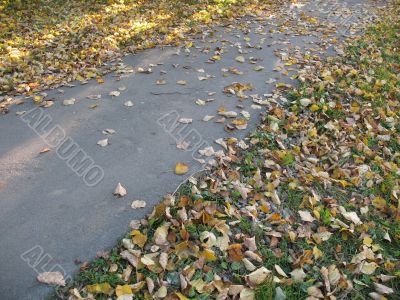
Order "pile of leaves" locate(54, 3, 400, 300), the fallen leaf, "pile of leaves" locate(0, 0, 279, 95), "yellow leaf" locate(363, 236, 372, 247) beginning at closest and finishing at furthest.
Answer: "pile of leaves" locate(54, 3, 400, 300)
"yellow leaf" locate(363, 236, 372, 247)
the fallen leaf
"pile of leaves" locate(0, 0, 279, 95)

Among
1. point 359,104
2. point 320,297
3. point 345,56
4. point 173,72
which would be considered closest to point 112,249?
point 320,297

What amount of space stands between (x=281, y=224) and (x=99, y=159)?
6.17ft

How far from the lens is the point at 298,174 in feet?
11.8

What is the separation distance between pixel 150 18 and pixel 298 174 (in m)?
5.52

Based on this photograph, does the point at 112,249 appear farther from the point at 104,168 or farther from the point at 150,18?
the point at 150,18

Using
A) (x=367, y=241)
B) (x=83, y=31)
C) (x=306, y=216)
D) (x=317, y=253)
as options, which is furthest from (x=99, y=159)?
(x=83, y=31)

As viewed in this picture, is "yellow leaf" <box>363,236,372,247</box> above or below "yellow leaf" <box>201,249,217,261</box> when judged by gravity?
below

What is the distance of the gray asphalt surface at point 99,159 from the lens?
8.85 ft

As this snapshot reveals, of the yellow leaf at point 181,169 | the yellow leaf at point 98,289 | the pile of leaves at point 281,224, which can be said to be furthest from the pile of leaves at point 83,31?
the yellow leaf at point 98,289

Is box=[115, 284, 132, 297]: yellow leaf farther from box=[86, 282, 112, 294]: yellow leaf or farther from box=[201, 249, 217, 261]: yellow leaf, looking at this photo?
box=[201, 249, 217, 261]: yellow leaf

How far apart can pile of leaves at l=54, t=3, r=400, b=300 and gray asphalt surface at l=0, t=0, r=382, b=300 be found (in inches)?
→ 10.0

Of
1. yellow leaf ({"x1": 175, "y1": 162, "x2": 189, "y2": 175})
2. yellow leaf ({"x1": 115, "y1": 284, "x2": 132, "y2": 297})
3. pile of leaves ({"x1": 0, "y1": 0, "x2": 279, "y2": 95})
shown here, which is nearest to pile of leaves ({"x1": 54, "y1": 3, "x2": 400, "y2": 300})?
yellow leaf ({"x1": 115, "y1": 284, "x2": 132, "y2": 297})

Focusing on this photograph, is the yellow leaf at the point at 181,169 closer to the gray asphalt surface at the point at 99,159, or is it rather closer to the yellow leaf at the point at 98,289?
the gray asphalt surface at the point at 99,159

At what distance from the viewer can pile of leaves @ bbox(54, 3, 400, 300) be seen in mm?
2529
